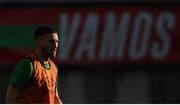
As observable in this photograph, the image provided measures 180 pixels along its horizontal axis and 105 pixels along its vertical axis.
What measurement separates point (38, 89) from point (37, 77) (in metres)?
0.12

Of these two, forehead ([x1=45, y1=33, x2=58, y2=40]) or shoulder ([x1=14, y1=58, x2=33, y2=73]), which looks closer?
shoulder ([x1=14, y1=58, x2=33, y2=73])

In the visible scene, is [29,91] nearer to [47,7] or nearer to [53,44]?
[53,44]

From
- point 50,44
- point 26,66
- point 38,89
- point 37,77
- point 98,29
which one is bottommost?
point 98,29

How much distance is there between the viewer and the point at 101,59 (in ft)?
39.5

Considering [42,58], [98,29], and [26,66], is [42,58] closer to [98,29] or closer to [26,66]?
[26,66]

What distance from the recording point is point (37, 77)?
252 inches

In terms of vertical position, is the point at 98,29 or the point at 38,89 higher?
the point at 38,89

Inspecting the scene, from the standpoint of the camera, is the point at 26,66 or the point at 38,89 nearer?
the point at 26,66

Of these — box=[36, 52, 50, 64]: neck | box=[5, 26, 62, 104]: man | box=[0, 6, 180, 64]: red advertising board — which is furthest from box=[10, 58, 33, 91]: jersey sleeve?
box=[0, 6, 180, 64]: red advertising board

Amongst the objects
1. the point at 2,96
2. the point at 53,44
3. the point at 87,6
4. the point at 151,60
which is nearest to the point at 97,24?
the point at 87,6

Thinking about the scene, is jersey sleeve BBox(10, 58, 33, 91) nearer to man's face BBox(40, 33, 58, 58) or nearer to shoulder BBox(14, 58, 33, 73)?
shoulder BBox(14, 58, 33, 73)

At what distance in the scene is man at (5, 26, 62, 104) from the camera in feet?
20.6

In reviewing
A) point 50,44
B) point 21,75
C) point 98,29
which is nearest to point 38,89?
point 21,75

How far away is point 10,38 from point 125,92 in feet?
6.97
